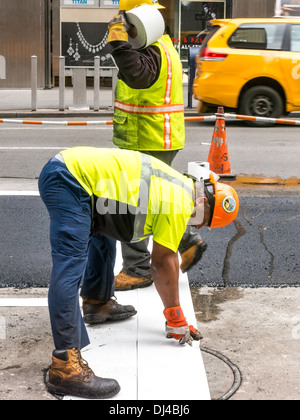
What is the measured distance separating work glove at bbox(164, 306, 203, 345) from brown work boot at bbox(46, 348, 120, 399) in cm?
64

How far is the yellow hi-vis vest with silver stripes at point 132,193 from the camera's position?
393 cm

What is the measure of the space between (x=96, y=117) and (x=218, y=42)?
317 cm

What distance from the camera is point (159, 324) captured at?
472 centimetres

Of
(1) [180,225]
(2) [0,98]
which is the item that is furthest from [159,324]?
(2) [0,98]

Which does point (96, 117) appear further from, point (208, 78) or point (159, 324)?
point (159, 324)

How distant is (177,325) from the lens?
4.36m

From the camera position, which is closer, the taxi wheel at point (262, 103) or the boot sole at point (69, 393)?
the boot sole at point (69, 393)

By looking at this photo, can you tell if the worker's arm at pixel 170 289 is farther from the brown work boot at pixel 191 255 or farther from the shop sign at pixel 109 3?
the shop sign at pixel 109 3

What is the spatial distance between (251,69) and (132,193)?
10.1 m

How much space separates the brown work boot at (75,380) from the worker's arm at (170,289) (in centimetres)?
63

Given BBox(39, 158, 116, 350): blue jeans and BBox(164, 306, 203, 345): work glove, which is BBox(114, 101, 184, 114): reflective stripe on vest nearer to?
BBox(39, 158, 116, 350): blue jeans

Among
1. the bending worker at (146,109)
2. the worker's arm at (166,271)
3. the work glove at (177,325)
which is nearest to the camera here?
the worker's arm at (166,271)

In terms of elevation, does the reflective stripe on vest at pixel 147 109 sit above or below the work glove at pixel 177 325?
above

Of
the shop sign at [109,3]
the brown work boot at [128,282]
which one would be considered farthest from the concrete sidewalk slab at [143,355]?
the shop sign at [109,3]
